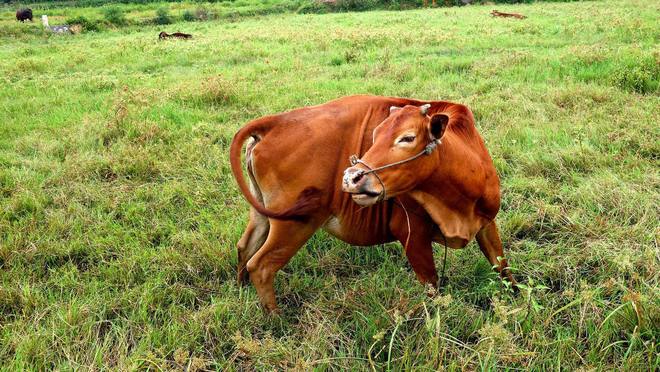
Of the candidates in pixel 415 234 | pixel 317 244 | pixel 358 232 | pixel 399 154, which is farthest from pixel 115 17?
pixel 399 154

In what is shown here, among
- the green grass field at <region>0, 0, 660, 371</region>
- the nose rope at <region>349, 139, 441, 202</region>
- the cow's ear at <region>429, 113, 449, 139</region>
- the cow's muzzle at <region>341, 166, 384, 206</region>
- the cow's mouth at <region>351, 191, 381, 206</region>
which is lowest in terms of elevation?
the green grass field at <region>0, 0, 660, 371</region>

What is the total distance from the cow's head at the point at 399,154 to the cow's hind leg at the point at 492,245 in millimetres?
786

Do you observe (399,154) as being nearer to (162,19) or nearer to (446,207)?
(446,207)

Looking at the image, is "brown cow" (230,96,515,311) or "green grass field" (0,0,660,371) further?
"brown cow" (230,96,515,311)

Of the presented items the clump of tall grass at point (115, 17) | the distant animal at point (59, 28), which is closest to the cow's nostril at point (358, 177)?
the distant animal at point (59, 28)

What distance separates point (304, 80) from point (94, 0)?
35.3 metres

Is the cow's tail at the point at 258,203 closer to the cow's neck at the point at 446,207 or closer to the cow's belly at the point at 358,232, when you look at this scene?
the cow's belly at the point at 358,232

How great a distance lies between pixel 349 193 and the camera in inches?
106

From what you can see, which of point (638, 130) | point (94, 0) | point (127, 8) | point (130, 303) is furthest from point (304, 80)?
point (94, 0)

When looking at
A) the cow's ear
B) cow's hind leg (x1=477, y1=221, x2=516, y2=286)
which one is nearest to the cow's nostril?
the cow's ear

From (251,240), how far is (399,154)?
1.40 meters

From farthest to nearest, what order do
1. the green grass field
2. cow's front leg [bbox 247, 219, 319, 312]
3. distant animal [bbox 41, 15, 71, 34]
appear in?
distant animal [bbox 41, 15, 71, 34], cow's front leg [bbox 247, 219, 319, 312], the green grass field

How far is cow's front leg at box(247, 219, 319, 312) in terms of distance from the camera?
2.96 m

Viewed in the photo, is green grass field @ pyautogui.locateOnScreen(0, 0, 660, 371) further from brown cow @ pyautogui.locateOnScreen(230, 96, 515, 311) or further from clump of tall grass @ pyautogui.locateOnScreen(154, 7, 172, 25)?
clump of tall grass @ pyautogui.locateOnScreen(154, 7, 172, 25)
